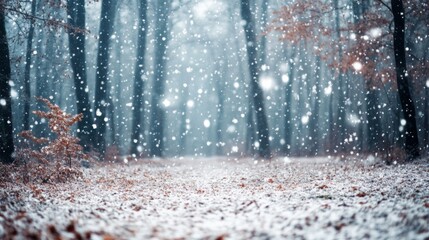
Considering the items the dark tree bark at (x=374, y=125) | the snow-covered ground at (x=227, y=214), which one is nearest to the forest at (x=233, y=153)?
the snow-covered ground at (x=227, y=214)

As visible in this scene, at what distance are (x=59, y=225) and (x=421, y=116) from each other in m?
23.1

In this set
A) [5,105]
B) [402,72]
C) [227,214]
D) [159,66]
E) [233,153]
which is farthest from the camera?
[233,153]

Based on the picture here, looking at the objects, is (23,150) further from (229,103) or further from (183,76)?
(229,103)

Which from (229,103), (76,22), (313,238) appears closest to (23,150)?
(313,238)

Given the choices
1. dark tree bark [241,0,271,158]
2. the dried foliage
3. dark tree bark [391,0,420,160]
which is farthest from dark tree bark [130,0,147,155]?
dark tree bark [391,0,420,160]

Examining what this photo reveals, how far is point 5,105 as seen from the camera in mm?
11516

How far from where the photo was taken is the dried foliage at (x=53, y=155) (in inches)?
382

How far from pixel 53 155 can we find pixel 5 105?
253 centimetres

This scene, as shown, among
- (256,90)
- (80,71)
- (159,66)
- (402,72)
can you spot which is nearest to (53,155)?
(80,71)

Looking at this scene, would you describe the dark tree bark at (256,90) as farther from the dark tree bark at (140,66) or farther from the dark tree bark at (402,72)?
the dark tree bark at (402,72)

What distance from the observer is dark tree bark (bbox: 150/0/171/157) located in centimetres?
2770

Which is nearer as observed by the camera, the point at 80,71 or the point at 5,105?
the point at 5,105

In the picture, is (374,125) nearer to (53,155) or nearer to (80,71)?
(80,71)

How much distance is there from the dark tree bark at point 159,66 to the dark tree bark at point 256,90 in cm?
724
